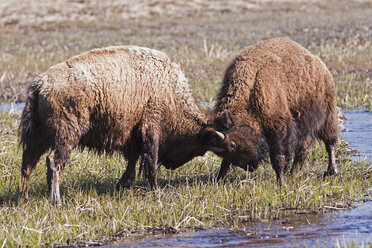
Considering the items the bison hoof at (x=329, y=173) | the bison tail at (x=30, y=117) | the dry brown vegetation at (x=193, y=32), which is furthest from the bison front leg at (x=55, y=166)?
the dry brown vegetation at (x=193, y=32)

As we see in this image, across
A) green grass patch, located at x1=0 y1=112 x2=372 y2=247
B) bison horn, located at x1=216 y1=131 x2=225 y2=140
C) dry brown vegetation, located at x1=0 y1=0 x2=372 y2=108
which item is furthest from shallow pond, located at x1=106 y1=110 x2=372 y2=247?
dry brown vegetation, located at x1=0 y1=0 x2=372 y2=108

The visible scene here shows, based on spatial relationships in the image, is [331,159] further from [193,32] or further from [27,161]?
[193,32]

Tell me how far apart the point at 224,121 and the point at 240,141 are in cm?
35

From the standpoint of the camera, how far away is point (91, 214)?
7418mm

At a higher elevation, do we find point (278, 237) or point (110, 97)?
point (110, 97)

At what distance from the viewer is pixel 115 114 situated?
8.34 meters

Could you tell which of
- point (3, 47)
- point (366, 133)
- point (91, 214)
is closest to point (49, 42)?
point (3, 47)

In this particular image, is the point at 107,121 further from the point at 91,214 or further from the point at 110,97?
the point at 91,214

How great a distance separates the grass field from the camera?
7.29m

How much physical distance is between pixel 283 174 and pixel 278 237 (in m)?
2.43

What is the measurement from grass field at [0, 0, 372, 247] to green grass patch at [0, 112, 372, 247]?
0.02 meters

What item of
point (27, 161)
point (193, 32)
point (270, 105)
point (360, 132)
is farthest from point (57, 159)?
point (193, 32)

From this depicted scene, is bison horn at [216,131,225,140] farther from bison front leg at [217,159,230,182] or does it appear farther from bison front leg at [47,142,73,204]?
bison front leg at [47,142,73,204]

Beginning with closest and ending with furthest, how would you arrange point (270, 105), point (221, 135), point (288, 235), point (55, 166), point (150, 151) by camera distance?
1. point (288, 235)
2. point (55, 166)
3. point (150, 151)
4. point (221, 135)
5. point (270, 105)
